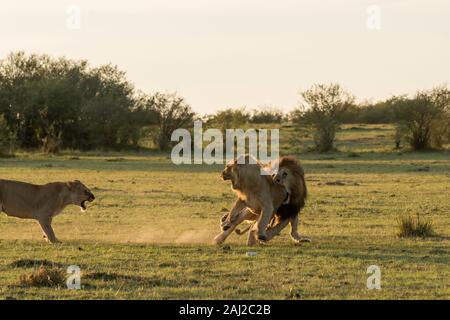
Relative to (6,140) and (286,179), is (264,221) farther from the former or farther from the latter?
(6,140)

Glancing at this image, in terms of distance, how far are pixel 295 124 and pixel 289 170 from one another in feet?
148

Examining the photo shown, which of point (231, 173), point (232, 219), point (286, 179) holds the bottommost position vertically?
point (232, 219)

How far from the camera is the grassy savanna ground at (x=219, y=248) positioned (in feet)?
34.3

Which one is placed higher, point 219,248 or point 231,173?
point 231,173

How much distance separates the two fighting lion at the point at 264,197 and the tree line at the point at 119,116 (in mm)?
37323

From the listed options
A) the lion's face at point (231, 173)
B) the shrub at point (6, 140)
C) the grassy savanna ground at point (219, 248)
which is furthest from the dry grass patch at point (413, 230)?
the shrub at point (6, 140)

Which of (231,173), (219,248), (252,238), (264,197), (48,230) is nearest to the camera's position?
(219,248)

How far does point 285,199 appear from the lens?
588 inches

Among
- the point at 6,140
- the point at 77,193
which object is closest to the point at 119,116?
the point at 6,140

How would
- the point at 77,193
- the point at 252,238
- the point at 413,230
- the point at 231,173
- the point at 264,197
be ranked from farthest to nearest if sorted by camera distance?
the point at 413,230
the point at 77,193
the point at 252,238
the point at 264,197
the point at 231,173

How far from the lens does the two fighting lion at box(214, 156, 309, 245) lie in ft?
47.2

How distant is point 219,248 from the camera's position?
14.0m

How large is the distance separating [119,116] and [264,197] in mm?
45983
